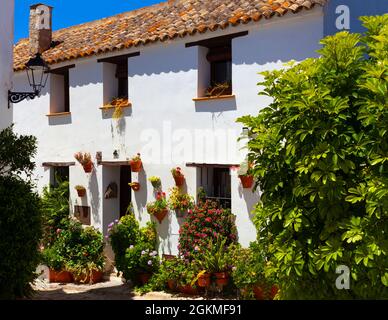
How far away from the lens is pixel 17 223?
7.71 metres

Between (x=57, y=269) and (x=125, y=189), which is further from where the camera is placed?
(x=125, y=189)

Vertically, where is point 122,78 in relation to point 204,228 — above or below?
above

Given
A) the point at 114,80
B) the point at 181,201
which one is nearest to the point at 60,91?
the point at 114,80

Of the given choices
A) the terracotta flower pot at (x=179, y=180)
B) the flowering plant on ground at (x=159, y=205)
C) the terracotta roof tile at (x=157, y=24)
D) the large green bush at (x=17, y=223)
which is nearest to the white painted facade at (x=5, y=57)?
the large green bush at (x=17, y=223)

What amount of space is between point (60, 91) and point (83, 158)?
261 centimetres

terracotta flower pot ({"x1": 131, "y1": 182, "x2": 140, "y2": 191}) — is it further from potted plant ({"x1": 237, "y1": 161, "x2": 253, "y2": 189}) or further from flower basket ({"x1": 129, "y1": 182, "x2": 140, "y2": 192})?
potted plant ({"x1": 237, "y1": 161, "x2": 253, "y2": 189})

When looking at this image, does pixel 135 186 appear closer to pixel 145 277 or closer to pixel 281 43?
pixel 145 277

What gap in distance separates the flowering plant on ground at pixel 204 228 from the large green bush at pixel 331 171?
168 inches

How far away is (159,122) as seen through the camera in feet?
37.2

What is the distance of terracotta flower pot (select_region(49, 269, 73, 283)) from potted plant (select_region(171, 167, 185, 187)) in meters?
3.43

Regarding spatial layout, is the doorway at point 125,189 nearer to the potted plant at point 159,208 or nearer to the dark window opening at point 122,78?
the potted plant at point 159,208

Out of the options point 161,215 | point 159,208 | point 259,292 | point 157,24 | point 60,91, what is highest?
point 157,24

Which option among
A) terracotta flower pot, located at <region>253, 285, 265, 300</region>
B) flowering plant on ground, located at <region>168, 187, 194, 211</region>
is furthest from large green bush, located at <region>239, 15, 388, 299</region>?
flowering plant on ground, located at <region>168, 187, 194, 211</region>

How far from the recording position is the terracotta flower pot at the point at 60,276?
37.5ft
